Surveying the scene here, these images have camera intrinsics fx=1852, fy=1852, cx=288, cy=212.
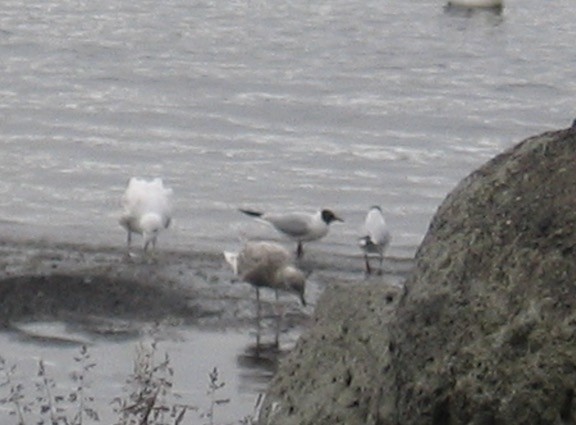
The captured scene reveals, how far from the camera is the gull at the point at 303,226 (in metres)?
14.1

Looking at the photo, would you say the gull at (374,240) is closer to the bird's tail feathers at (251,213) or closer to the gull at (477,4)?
the bird's tail feathers at (251,213)

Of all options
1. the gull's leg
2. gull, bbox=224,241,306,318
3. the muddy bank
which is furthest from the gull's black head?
gull, bbox=224,241,306,318

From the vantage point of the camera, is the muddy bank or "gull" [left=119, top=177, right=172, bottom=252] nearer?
the muddy bank

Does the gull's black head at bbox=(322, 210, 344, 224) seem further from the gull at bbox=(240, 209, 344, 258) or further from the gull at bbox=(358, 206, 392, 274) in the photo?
the gull at bbox=(358, 206, 392, 274)

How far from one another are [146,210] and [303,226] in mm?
1220

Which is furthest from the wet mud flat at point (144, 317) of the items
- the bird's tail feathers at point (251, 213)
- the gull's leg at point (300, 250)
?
the bird's tail feathers at point (251, 213)

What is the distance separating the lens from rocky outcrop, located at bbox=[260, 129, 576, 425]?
4.49 m

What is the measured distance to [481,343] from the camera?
4586 millimetres

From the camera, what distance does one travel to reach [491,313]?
461 centimetres

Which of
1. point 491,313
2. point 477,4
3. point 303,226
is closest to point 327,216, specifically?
point 303,226

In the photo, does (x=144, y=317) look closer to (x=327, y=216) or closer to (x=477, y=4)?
(x=327, y=216)

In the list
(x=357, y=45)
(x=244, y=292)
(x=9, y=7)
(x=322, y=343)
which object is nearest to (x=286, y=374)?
Answer: (x=322, y=343)

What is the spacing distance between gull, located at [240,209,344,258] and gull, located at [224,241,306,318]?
1827mm

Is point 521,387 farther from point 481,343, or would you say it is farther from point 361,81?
point 361,81
